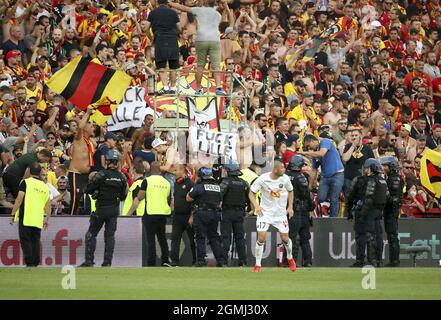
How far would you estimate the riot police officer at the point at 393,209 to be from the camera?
28844 mm

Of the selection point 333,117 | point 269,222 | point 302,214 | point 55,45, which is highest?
point 55,45

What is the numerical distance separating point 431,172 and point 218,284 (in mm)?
9049

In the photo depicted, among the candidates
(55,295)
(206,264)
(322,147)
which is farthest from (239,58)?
(55,295)

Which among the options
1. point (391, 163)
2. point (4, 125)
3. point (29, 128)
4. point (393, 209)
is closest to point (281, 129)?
point (391, 163)

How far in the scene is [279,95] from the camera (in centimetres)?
3316

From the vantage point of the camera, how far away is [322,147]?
2970 cm

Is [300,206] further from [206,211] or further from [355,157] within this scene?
[355,157]

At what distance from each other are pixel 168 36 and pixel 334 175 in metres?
4.67

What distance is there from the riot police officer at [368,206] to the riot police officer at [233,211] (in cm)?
222

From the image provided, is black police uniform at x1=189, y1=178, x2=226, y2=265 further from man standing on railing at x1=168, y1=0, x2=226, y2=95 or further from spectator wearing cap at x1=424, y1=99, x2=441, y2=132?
spectator wearing cap at x1=424, y1=99, x2=441, y2=132

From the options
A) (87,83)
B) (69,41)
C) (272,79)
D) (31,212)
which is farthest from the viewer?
(272,79)

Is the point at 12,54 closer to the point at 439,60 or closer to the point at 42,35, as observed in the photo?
the point at 42,35

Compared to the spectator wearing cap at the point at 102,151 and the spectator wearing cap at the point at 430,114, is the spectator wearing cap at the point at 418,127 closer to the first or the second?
the spectator wearing cap at the point at 430,114

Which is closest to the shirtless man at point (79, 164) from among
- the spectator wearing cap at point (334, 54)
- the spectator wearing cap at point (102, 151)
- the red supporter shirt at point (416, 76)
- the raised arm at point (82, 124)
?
the raised arm at point (82, 124)
